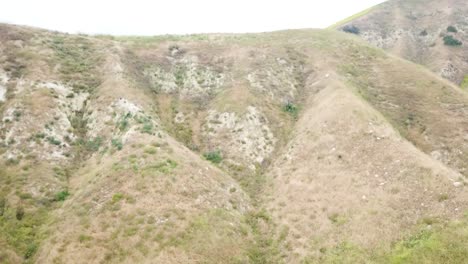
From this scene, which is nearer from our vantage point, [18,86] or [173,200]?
[173,200]

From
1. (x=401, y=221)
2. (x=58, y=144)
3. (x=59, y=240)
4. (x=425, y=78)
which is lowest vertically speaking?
(x=59, y=240)

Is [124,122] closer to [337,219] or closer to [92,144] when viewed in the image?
[92,144]

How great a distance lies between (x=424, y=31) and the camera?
10369 cm

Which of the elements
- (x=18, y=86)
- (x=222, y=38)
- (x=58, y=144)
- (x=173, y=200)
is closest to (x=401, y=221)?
(x=173, y=200)

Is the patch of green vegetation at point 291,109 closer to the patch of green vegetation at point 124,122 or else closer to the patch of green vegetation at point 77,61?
the patch of green vegetation at point 124,122

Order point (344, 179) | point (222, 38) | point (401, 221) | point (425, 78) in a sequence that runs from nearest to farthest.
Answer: point (401, 221) < point (344, 179) < point (425, 78) < point (222, 38)

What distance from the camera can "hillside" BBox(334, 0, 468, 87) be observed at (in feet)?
289

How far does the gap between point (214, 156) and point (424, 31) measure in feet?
280

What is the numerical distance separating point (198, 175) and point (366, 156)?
16.8 m

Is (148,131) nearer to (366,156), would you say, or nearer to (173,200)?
(173,200)

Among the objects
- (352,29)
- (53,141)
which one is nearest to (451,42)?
(352,29)

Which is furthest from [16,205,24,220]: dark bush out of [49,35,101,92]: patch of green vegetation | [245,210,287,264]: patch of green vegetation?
[49,35,101,92]: patch of green vegetation

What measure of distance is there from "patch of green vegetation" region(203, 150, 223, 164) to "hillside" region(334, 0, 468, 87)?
61.9 meters

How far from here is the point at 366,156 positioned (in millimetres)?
38500
